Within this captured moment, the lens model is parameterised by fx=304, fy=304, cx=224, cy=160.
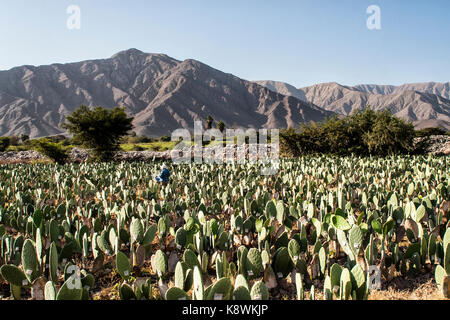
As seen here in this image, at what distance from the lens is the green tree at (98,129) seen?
1958 cm

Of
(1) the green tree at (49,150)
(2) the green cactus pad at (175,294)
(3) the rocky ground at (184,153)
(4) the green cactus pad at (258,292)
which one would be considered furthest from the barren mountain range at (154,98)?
(4) the green cactus pad at (258,292)

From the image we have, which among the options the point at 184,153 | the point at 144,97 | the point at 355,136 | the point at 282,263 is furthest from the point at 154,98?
the point at 282,263

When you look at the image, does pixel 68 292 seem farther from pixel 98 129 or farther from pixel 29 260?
pixel 98 129

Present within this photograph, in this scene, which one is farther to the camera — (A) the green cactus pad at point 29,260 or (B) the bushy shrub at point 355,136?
(B) the bushy shrub at point 355,136

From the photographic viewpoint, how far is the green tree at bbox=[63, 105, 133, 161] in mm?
19578

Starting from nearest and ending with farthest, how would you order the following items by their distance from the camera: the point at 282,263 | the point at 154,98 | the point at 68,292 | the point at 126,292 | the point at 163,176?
the point at 68,292
the point at 126,292
the point at 282,263
the point at 163,176
the point at 154,98

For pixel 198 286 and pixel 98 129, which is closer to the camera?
pixel 198 286

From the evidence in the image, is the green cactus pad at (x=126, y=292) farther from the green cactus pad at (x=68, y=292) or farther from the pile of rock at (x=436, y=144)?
the pile of rock at (x=436, y=144)

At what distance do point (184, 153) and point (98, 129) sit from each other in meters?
5.78

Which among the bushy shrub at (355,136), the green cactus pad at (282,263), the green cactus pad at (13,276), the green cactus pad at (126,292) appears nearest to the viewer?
the green cactus pad at (126,292)

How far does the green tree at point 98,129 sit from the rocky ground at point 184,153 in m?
1.16

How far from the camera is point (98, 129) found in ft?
65.1
